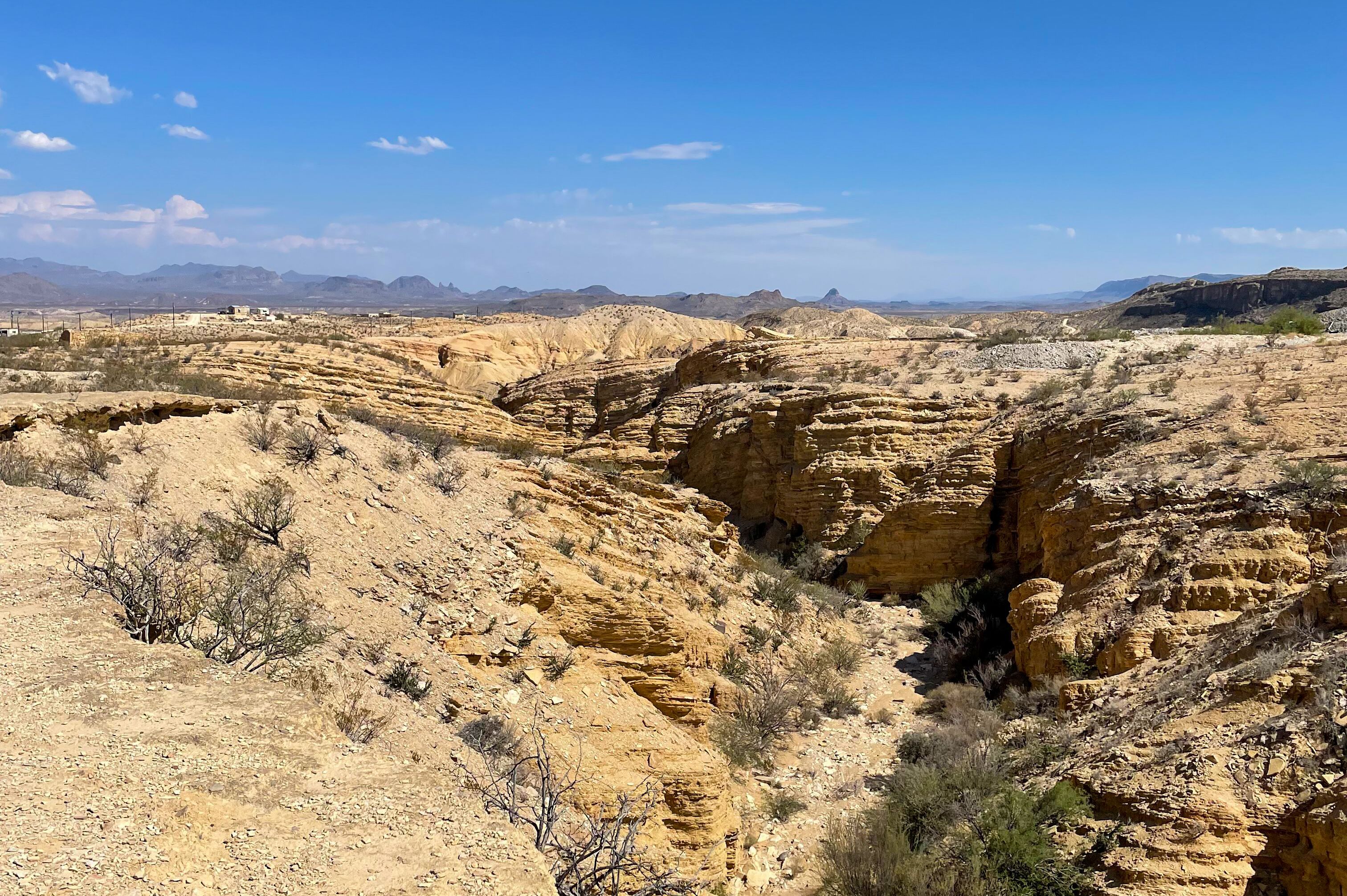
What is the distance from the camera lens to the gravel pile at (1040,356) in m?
21.4

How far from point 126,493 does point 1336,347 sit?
21.3 meters

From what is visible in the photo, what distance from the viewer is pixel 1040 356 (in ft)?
72.6

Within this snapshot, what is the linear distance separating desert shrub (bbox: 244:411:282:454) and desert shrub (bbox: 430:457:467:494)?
216cm

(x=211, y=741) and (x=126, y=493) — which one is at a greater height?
(x=126, y=493)

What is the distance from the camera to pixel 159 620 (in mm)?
5281

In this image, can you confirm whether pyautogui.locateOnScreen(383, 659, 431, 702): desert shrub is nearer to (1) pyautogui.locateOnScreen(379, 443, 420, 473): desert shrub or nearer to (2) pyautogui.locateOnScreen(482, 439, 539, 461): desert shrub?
(1) pyautogui.locateOnScreen(379, 443, 420, 473): desert shrub


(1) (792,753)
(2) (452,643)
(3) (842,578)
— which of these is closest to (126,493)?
(2) (452,643)

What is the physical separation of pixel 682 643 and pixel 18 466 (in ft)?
23.6

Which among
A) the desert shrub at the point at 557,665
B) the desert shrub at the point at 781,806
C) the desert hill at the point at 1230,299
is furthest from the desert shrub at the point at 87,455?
the desert hill at the point at 1230,299

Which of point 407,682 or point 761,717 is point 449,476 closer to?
point 407,682

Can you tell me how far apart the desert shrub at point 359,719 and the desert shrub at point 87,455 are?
3.97 meters

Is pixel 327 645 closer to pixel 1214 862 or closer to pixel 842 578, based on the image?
pixel 1214 862

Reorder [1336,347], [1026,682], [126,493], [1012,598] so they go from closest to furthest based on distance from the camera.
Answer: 1. [126,493]
2. [1026,682]
3. [1012,598]
4. [1336,347]

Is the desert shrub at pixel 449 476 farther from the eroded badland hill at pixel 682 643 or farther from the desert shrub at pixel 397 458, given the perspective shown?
→ the desert shrub at pixel 397 458
